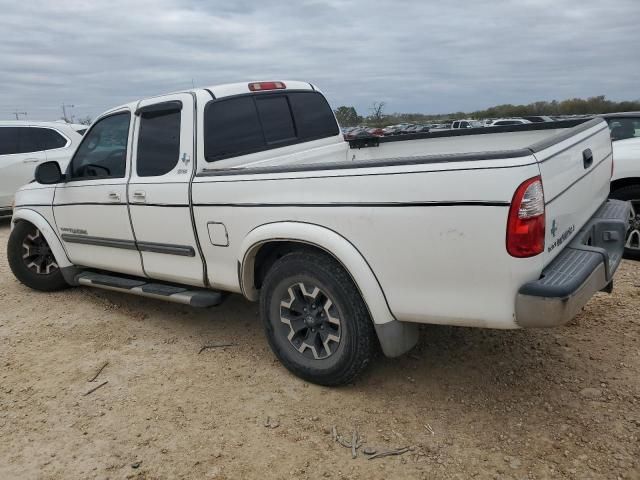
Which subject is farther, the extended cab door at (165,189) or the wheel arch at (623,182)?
the wheel arch at (623,182)

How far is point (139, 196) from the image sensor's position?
405 cm

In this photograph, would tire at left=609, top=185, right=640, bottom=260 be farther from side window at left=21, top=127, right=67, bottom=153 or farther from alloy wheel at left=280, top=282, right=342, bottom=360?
side window at left=21, top=127, right=67, bottom=153

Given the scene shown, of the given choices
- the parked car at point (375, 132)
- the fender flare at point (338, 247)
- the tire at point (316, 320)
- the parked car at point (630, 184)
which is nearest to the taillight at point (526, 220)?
the fender flare at point (338, 247)

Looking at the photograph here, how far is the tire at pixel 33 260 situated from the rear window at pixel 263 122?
2.72 metres

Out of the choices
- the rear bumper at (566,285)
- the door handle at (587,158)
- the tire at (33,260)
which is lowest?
the tire at (33,260)

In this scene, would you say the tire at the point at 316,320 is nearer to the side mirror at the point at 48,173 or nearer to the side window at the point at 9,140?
the side mirror at the point at 48,173

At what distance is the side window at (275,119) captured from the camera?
4.22 m

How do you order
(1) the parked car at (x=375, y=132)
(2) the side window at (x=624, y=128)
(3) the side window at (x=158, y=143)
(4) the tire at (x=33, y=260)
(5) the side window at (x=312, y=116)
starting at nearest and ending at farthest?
1. (3) the side window at (x=158, y=143)
2. (5) the side window at (x=312, y=116)
3. (1) the parked car at (x=375, y=132)
4. (4) the tire at (x=33, y=260)
5. (2) the side window at (x=624, y=128)

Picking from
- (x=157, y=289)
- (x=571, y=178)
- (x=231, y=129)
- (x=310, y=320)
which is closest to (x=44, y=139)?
(x=157, y=289)

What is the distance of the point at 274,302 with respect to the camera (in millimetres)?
3467

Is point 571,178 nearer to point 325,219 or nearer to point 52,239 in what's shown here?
point 325,219

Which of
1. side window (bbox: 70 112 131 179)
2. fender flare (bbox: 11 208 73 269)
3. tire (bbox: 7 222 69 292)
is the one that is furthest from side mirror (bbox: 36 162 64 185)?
tire (bbox: 7 222 69 292)

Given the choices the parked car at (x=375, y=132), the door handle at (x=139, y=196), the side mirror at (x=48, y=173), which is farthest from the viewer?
A: the parked car at (x=375, y=132)

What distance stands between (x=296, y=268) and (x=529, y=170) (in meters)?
1.47
